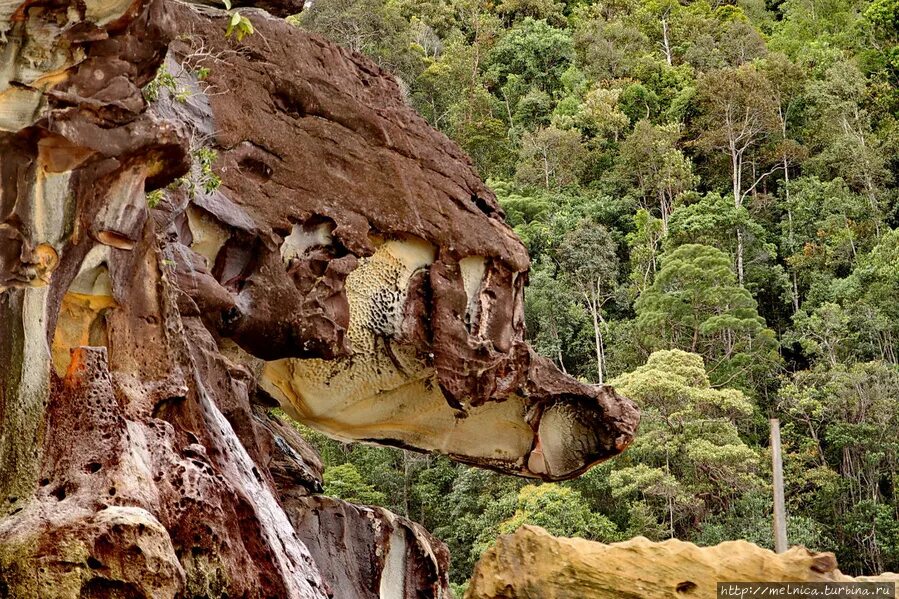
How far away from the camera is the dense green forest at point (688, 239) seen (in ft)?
80.0

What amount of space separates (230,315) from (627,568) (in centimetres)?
286

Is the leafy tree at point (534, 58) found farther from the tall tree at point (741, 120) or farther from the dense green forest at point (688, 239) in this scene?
the tall tree at point (741, 120)

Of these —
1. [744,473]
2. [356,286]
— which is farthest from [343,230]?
[744,473]

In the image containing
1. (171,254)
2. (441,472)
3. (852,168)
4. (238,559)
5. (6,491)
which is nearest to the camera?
(6,491)

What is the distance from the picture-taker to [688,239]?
3225 centimetres

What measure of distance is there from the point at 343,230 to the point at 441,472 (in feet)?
55.7

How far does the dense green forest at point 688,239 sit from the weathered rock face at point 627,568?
1478 cm

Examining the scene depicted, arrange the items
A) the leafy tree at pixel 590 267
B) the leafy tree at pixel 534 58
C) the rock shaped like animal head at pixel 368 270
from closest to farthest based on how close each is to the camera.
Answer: the rock shaped like animal head at pixel 368 270, the leafy tree at pixel 590 267, the leafy tree at pixel 534 58

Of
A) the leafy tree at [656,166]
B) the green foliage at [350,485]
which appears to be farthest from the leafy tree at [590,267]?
the green foliage at [350,485]

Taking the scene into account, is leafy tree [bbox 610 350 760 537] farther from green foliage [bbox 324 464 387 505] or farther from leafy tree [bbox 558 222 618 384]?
leafy tree [bbox 558 222 618 384]

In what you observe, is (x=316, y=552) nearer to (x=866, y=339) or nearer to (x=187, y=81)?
(x=187, y=81)

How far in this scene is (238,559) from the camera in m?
6.56

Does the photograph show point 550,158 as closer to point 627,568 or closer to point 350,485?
point 350,485

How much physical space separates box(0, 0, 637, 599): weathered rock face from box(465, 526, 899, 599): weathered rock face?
3.72 ft
